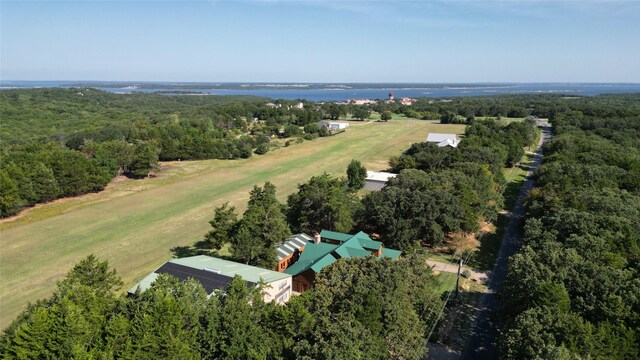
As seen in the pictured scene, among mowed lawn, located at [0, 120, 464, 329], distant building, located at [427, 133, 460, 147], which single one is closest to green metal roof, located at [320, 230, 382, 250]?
mowed lawn, located at [0, 120, 464, 329]

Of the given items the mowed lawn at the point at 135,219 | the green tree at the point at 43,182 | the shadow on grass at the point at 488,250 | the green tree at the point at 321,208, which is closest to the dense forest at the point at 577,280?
the shadow on grass at the point at 488,250

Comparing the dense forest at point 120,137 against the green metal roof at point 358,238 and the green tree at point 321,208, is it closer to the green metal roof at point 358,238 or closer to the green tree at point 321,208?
the green tree at point 321,208


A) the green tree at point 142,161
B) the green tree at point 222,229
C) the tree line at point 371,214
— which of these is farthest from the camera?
the green tree at point 142,161

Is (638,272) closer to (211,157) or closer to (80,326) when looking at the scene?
(80,326)

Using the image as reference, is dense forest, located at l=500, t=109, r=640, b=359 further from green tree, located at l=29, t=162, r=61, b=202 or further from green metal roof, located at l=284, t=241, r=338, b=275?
green tree, located at l=29, t=162, r=61, b=202

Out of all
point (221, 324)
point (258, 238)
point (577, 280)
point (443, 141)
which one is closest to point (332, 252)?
point (258, 238)

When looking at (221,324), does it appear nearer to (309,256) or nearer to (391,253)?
(309,256)
